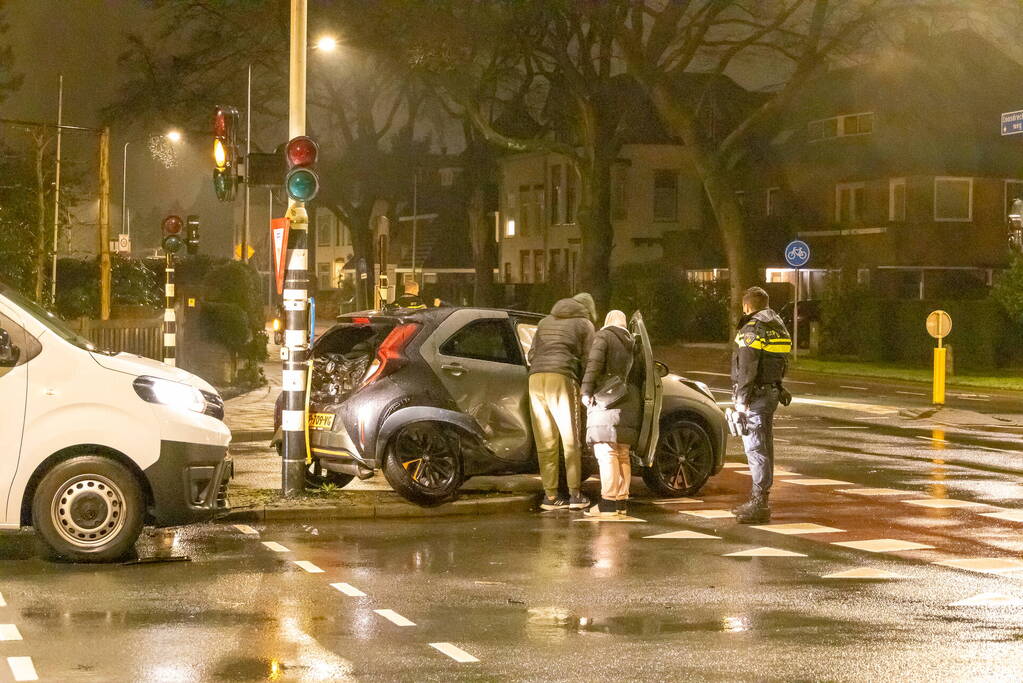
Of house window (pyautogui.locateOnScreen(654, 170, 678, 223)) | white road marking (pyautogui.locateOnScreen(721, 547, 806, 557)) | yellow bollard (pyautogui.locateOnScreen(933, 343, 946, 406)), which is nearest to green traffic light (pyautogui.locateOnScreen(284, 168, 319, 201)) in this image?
white road marking (pyautogui.locateOnScreen(721, 547, 806, 557))

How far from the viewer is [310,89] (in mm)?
58125

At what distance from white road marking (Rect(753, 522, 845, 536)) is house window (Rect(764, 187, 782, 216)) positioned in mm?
50272

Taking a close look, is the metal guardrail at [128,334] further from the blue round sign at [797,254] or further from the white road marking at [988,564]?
the white road marking at [988,564]

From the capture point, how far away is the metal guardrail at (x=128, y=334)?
2612 centimetres

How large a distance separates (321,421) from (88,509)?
3.27 metres

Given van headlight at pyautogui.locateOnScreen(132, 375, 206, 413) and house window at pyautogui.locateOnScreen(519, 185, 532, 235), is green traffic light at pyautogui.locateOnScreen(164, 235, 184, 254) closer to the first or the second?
van headlight at pyautogui.locateOnScreen(132, 375, 206, 413)

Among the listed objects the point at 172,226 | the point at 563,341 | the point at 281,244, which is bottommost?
the point at 563,341

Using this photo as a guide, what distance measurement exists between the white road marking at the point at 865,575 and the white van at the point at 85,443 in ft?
13.8

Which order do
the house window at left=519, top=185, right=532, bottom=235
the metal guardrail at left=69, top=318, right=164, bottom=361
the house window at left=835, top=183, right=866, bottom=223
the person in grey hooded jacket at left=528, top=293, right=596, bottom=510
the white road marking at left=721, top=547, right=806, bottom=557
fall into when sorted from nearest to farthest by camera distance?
1. the white road marking at left=721, top=547, right=806, bottom=557
2. the person in grey hooded jacket at left=528, top=293, right=596, bottom=510
3. the metal guardrail at left=69, top=318, right=164, bottom=361
4. the house window at left=835, top=183, right=866, bottom=223
5. the house window at left=519, top=185, right=532, bottom=235

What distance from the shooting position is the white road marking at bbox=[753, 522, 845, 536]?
40.1ft

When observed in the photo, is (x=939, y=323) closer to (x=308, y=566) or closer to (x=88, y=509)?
(x=308, y=566)

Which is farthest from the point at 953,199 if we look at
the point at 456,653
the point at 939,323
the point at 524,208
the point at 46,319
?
the point at 456,653

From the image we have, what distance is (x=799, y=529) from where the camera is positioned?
12.4 m

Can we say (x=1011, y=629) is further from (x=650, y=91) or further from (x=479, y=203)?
(x=479, y=203)
